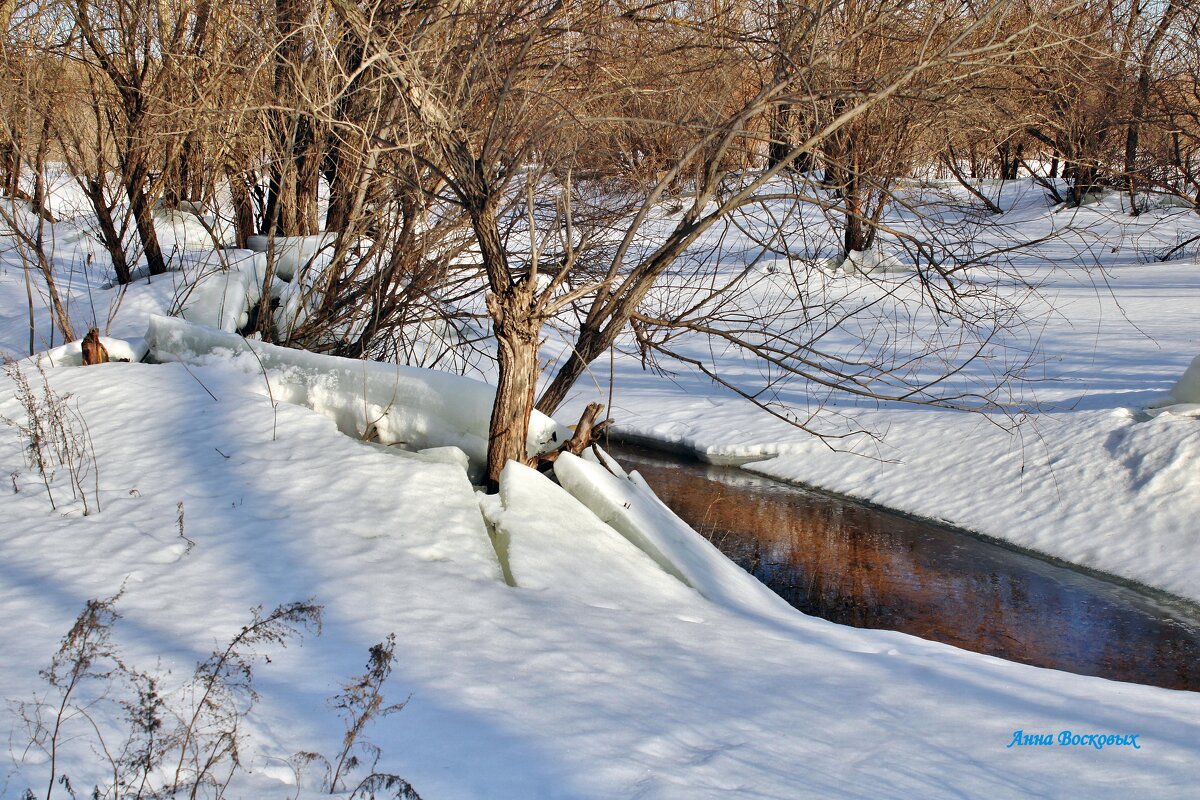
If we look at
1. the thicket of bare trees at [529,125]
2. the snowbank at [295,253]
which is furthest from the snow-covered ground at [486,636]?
the snowbank at [295,253]

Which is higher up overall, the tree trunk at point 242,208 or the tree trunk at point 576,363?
the tree trunk at point 242,208

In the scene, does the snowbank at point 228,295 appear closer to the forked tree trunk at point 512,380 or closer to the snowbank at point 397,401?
the snowbank at point 397,401

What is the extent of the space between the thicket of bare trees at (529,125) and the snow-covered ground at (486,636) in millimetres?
1061

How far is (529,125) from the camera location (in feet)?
20.2

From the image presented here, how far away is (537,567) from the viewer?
4617 mm

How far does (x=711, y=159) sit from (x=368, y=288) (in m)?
3.52

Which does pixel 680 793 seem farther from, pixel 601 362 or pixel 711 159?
pixel 601 362

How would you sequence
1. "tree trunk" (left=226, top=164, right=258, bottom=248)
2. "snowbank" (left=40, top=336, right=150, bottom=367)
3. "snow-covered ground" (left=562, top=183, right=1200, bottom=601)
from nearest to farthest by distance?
"snowbank" (left=40, top=336, right=150, bottom=367), "snow-covered ground" (left=562, top=183, right=1200, bottom=601), "tree trunk" (left=226, top=164, right=258, bottom=248)

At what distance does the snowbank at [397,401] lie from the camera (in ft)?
19.8

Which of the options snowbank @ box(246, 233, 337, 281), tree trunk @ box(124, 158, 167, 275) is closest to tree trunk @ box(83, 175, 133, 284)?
tree trunk @ box(124, 158, 167, 275)

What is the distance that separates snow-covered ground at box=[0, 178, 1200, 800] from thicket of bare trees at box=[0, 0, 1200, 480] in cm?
106

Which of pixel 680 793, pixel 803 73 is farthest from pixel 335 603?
pixel 803 73

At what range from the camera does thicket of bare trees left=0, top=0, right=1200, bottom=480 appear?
17.4 ft

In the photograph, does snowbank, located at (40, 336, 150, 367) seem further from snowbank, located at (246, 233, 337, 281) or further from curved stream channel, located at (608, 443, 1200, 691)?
curved stream channel, located at (608, 443, 1200, 691)
